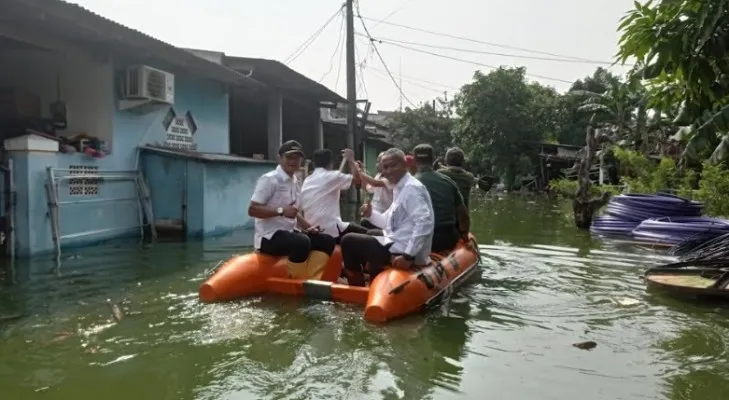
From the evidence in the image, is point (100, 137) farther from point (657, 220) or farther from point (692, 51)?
point (657, 220)

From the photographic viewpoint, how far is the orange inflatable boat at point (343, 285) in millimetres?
5570

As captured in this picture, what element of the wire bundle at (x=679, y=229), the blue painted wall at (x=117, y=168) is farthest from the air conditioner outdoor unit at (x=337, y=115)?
the wire bundle at (x=679, y=229)

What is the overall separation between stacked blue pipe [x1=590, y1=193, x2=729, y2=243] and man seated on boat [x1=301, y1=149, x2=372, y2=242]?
686 centimetres

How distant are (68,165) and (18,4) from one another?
2803 mm

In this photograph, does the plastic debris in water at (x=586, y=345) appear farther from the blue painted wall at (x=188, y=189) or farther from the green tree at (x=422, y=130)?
the green tree at (x=422, y=130)

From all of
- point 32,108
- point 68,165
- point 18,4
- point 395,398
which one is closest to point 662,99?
point 395,398

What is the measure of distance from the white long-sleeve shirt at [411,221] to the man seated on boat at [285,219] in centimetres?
97

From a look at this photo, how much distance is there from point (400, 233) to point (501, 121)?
27.1m

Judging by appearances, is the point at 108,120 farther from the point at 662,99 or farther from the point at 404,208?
the point at 662,99

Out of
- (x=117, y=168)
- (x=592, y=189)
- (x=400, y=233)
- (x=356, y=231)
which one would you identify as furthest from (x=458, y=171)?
(x=592, y=189)

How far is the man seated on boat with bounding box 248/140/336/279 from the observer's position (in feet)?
21.1

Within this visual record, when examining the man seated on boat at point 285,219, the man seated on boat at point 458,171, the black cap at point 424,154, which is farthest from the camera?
the man seated on boat at point 458,171

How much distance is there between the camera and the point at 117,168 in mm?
10812

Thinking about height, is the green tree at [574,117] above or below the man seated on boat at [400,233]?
above
